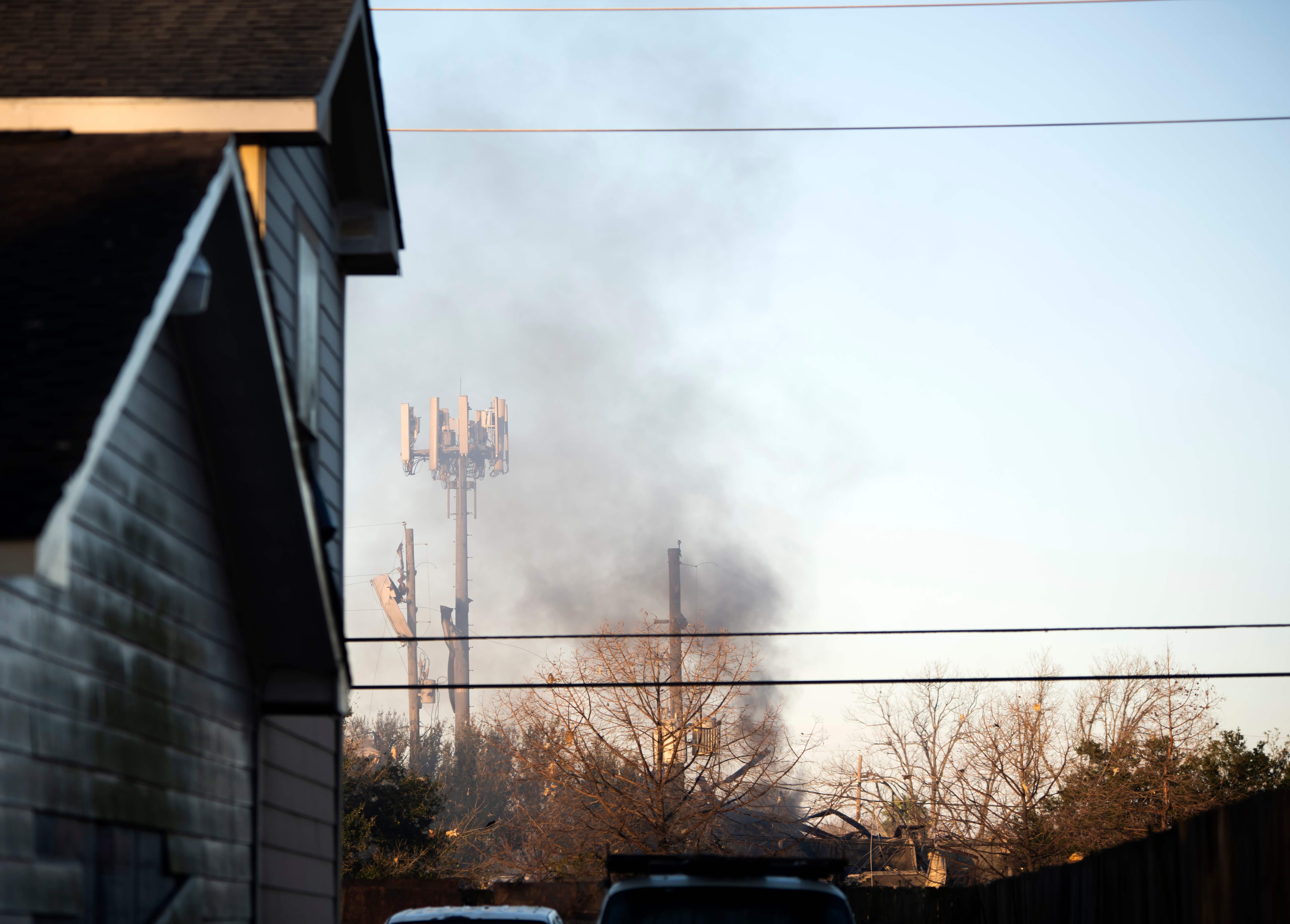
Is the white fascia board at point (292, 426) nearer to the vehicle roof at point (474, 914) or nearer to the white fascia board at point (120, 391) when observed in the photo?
the white fascia board at point (120, 391)

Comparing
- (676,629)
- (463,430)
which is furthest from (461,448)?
(676,629)

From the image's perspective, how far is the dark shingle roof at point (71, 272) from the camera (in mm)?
3760

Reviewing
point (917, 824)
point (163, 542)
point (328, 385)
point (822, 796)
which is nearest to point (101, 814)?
point (163, 542)

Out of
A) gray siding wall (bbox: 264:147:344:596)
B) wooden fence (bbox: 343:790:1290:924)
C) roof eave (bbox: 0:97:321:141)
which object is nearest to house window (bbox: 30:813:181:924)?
gray siding wall (bbox: 264:147:344:596)

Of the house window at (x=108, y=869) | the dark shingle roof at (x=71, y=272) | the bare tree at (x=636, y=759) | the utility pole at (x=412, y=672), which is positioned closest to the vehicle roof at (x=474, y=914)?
the house window at (x=108, y=869)

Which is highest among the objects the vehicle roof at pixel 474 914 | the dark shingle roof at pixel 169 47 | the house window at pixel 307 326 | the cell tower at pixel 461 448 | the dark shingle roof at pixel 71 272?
the cell tower at pixel 461 448

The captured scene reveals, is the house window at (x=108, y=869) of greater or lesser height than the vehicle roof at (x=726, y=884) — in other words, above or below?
above

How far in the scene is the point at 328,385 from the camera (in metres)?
10.3

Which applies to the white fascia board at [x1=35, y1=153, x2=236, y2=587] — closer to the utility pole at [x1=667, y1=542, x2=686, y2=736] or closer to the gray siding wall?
the gray siding wall

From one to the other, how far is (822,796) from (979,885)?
18.1m

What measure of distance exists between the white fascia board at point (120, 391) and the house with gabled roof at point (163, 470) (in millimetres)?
12

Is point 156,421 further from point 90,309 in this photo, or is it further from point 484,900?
point 484,900

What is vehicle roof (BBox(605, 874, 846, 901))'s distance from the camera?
6031mm

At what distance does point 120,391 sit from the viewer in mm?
4113
